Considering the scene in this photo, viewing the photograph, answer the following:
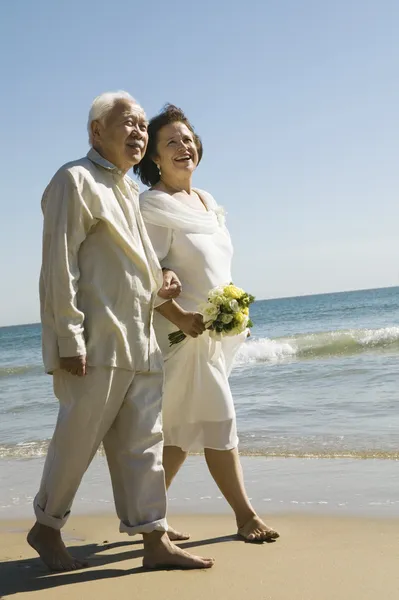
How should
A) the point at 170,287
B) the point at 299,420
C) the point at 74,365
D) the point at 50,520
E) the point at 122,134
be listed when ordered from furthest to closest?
the point at 299,420 < the point at 170,287 < the point at 122,134 < the point at 50,520 < the point at 74,365

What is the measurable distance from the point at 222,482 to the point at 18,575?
102cm

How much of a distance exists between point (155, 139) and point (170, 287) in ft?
2.81

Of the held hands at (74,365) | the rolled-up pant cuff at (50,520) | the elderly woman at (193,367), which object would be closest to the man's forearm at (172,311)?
the elderly woman at (193,367)

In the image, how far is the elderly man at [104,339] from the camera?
10.0 feet

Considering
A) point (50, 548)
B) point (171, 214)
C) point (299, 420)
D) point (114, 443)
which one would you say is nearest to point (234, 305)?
point (171, 214)

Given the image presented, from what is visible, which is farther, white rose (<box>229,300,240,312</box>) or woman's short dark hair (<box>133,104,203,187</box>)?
woman's short dark hair (<box>133,104,203,187</box>)

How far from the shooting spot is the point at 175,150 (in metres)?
3.84

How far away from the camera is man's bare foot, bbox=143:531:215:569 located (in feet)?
10.4

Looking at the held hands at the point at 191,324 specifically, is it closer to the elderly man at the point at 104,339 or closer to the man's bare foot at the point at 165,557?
the elderly man at the point at 104,339

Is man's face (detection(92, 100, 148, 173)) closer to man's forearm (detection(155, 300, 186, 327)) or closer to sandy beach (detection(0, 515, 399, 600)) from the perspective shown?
man's forearm (detection(155, 300, 186, 327))

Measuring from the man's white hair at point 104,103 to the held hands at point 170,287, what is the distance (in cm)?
75

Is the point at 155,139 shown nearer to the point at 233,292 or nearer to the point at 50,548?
the point at 233,292

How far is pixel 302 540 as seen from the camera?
356 centimetres

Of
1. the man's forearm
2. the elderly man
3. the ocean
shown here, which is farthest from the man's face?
the ocean
